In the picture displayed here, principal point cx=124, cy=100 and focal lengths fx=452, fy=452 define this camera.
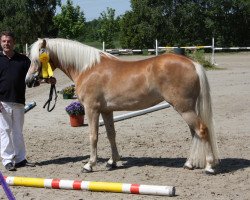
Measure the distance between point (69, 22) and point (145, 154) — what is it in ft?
156

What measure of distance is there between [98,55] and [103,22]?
51363 mm

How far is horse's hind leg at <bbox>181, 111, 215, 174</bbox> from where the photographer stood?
19.5 feet

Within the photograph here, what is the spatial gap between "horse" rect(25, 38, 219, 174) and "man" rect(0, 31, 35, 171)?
24cm

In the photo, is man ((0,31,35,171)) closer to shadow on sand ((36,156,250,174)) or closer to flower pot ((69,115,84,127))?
shadow on sand ((36,156,250,174))

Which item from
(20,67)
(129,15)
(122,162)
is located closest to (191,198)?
(122,162)

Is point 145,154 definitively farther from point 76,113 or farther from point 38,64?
point 76,113

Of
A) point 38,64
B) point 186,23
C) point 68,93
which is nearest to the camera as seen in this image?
point 38,64

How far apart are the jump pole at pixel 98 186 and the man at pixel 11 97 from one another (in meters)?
1.13

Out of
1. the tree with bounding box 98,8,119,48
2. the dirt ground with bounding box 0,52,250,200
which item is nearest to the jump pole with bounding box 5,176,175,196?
the dirt ground with bounding box 0,52,250,200

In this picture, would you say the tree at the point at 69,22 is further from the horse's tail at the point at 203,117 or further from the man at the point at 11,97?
the horse's tail at the point at 203,117

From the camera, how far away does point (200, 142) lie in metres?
6.06

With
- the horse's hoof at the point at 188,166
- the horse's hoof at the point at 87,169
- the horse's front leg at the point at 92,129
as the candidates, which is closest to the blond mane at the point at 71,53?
the horse's front leg at the point at 92,129

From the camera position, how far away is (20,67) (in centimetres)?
659

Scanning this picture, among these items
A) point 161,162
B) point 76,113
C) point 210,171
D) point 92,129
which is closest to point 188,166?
point 210,171
